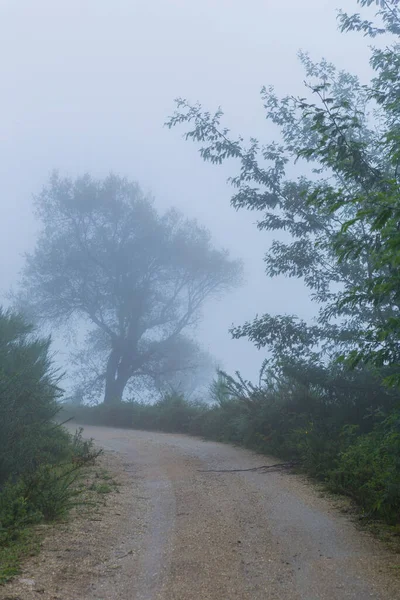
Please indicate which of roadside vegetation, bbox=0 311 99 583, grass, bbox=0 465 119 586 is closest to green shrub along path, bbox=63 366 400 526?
grass, bbox=0 465 119 586

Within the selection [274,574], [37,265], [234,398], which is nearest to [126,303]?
[37,265]

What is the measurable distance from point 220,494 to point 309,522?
186cm

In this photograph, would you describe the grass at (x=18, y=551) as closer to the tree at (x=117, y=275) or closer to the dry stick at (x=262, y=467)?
the dry stick at (x=262, y=467)

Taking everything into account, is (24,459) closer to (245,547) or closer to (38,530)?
(38,530)

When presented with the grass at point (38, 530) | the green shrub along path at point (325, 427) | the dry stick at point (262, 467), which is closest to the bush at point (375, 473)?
the green shrub along path at point (325, 427)

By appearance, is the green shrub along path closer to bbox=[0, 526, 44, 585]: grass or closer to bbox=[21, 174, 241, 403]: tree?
bbox=[0, 526, 44, 585]: grass

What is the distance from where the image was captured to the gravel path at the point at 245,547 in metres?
5.22

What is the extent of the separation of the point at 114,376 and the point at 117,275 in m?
5.25

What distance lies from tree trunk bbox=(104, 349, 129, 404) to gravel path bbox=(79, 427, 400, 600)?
23264 millimetres

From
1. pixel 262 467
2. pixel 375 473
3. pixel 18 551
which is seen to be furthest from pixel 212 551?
pixel 262 467

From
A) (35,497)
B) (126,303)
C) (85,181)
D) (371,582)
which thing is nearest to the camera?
(371,582)

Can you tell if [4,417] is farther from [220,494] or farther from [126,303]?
[126,303]

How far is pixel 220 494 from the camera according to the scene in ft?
30.3

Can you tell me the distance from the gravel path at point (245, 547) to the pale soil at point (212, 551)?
10 mm
